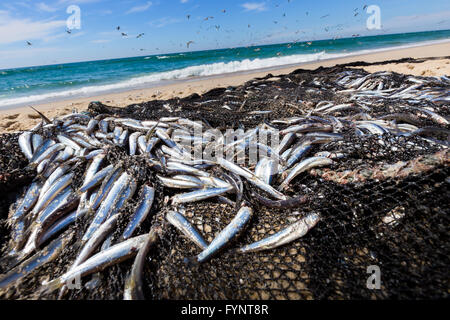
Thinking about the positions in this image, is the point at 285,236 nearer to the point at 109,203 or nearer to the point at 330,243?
the point at 330,243

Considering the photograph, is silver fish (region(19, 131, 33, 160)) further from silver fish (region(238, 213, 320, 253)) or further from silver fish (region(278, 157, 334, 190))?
silver fish (region(278, 157, 334, 190))

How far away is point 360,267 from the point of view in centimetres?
184

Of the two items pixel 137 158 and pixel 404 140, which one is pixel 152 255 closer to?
pixel 137 158

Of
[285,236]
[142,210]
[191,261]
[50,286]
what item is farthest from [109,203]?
[285,236]

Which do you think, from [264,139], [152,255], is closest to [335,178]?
[264,139]

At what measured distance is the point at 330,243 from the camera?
202 cm

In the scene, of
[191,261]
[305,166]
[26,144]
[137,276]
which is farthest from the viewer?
[26,144]

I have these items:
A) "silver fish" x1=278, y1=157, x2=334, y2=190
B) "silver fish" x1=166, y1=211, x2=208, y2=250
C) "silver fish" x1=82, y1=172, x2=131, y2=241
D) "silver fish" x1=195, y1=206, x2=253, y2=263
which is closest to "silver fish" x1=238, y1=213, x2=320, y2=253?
"silver fish" x1=195, y1=206, x2=253, y2=263

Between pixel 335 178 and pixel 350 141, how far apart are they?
2.49ft

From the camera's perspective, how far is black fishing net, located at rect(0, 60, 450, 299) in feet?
5.80

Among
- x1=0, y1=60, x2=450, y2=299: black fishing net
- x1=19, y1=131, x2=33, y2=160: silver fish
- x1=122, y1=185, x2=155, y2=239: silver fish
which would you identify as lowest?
x1=0, y1=60, x2=450, y2=299: black fishing net

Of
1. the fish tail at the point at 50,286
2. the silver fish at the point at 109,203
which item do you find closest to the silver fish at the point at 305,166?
the silver fish at the point at 109,203

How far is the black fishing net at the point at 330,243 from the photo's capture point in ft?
5.80

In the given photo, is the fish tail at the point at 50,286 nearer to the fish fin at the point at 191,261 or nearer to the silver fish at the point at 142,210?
the silver fish at the point at 142,210
